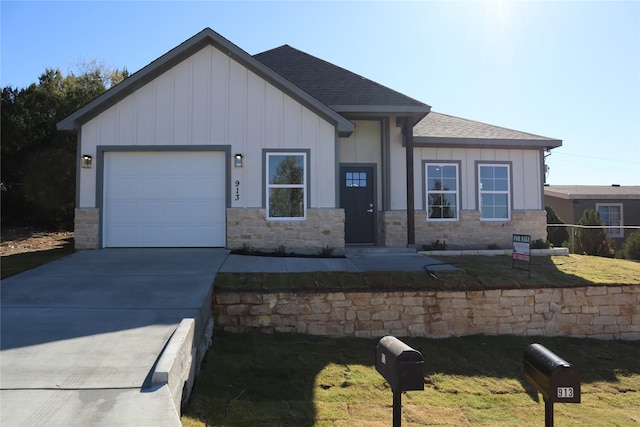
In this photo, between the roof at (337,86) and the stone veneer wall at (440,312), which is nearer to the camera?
the stone veneer wall at (440,312)

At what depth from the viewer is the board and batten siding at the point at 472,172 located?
466 inches

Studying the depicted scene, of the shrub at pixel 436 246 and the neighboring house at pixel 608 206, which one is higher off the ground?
the neighboring house at pixel 608 206

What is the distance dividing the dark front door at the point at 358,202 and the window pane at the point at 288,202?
7.15 feet

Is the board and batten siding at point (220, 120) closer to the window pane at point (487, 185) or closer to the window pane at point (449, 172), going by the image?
the window pane at point (449, 172)

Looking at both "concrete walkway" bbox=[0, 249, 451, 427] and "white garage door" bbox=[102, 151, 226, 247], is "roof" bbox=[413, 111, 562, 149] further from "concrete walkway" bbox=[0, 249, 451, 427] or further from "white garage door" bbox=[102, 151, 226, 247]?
"white garage door" bbox=[102, 151, 226, 247]

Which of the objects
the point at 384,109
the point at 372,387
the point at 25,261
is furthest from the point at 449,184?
the point at 25,261

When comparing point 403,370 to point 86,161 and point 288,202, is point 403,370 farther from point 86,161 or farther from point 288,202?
point 86,161

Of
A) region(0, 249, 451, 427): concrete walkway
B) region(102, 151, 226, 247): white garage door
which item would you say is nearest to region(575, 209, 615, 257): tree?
region(0, 249, 451, 427): concrete walkway

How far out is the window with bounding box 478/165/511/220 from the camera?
487 inches

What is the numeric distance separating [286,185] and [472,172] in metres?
5.93

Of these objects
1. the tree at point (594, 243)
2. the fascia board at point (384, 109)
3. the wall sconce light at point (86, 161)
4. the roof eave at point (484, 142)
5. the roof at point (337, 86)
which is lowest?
the tree at point (594, 243)

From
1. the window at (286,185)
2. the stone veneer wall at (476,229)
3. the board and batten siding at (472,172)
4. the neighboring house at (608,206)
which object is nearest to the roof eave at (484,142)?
the board and batten siding at (472,172)

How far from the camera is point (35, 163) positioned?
48.2ft

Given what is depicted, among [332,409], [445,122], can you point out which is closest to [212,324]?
[332,409]
